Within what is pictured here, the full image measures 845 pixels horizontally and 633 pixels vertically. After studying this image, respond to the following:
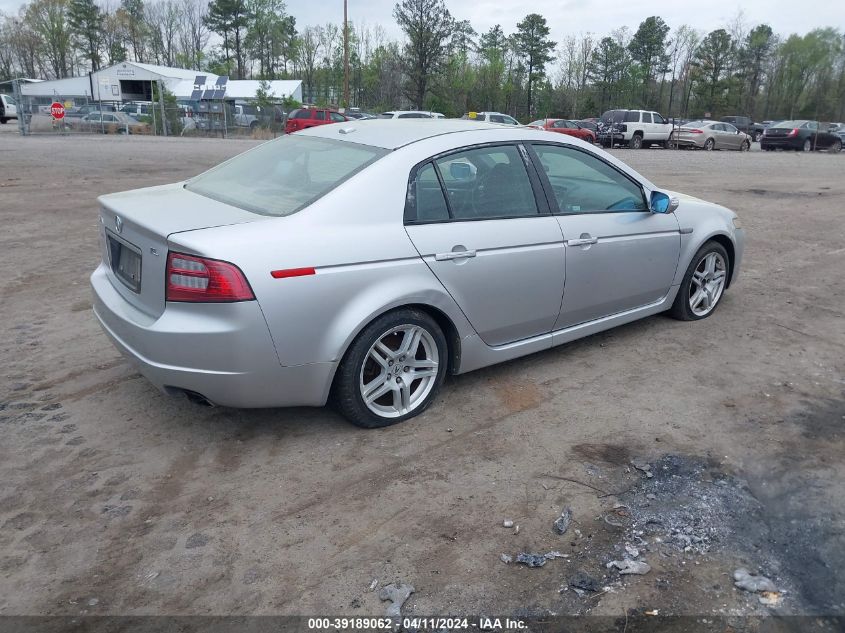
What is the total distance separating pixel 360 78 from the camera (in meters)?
63.8

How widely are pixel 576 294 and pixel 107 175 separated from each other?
1385 cm

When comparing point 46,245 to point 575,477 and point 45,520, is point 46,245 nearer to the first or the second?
point 45,520

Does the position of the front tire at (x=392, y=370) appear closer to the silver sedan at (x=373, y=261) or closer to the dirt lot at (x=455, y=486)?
the silver sedan at (x=373, y=261)

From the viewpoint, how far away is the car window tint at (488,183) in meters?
4.00

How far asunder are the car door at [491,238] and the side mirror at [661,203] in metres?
1.01

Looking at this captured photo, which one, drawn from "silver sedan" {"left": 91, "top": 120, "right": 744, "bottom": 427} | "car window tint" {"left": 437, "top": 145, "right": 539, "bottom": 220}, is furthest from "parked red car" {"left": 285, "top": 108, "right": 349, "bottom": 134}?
"car window tint" {"left": 437, "top": 145, "right": 539, "bottom": 220}

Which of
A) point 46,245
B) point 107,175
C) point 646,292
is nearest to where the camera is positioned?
point 646,292

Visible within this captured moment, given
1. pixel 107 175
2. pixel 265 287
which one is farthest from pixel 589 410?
pixel 107 175

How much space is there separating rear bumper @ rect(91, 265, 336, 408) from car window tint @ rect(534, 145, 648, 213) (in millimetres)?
2006

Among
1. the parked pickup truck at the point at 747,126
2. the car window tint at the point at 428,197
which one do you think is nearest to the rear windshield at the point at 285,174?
the car window tint at the point at 428,197

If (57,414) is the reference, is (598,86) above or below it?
above

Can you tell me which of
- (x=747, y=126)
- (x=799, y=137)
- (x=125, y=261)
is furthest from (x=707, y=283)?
(x=747, y=126)

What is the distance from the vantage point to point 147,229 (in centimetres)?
342

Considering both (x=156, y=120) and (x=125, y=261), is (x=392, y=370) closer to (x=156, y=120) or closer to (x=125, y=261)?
(x=125, y=261)
